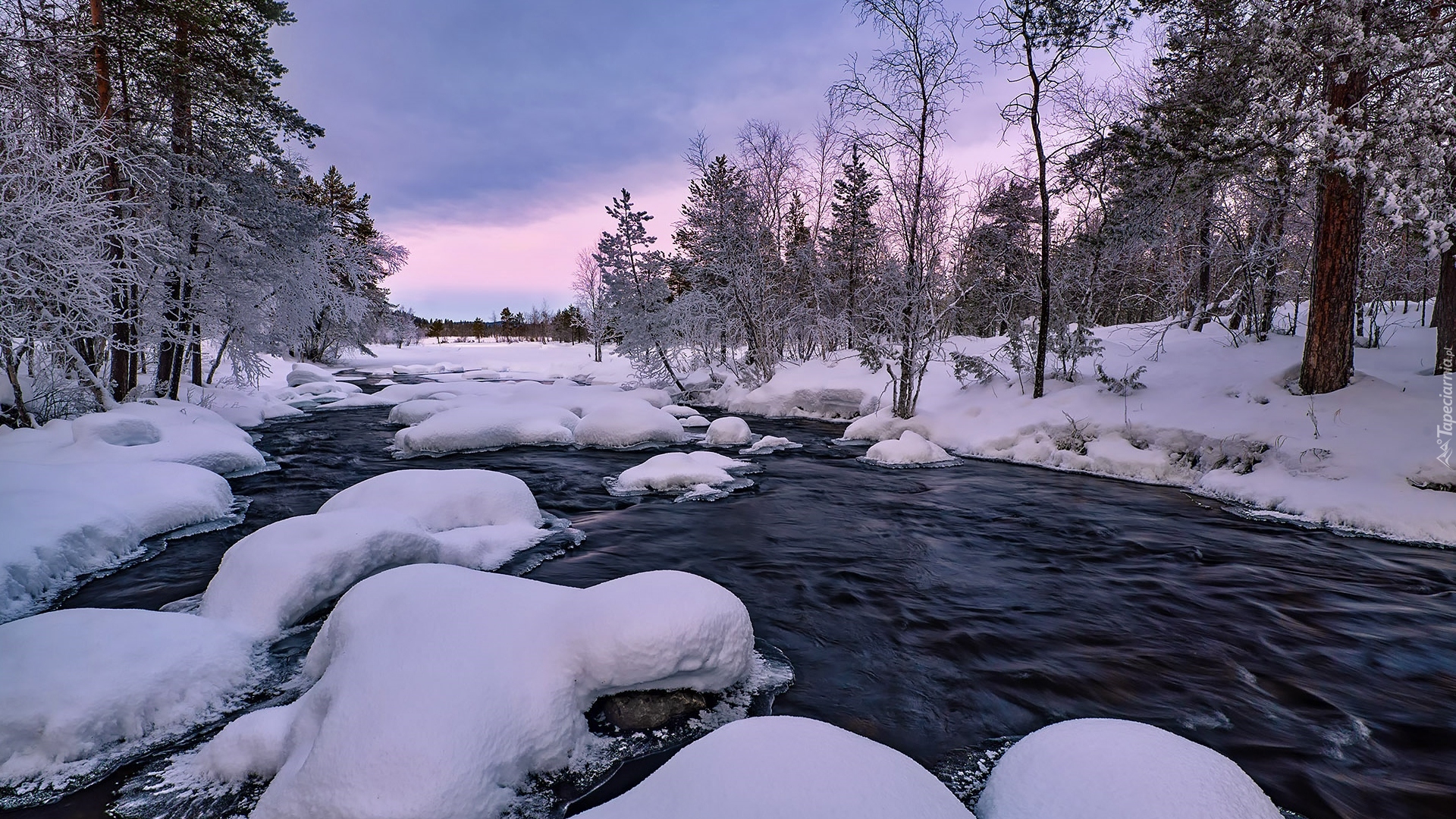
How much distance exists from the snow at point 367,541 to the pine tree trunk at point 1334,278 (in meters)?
10.5

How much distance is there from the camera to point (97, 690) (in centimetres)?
299

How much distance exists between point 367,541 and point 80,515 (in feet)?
10.8

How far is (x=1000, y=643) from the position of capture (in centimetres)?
437

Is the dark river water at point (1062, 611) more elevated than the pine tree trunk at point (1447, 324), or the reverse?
the pine tree trunk at point (1447, 324)

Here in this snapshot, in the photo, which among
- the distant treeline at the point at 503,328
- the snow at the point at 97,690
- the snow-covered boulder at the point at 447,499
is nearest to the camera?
the snow at the point at 97,690

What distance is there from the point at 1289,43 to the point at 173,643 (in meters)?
11.1

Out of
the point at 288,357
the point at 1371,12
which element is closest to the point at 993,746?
the point at 1371,12

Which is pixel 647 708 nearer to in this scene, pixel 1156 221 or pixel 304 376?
pixel 1156 221

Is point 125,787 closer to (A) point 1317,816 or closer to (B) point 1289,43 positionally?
(A) point 1317,816

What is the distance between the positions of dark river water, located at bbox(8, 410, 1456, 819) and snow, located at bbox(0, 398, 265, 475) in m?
0.70

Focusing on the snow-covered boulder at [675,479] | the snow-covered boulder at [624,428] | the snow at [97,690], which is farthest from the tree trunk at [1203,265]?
the snow at [97,690]

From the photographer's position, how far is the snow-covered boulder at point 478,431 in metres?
11.5

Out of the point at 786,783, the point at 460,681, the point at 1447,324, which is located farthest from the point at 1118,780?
the point at 1447,324

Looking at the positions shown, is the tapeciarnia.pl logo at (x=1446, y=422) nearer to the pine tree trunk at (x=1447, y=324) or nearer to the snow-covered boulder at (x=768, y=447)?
the pine tree trunk at (x=1447, y=324)
